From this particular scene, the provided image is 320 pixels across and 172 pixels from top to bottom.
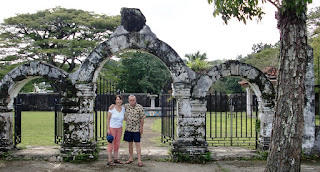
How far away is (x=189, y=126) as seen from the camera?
22.1 feet

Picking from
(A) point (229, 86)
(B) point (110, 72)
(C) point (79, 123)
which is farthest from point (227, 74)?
(A) point (229, 86)

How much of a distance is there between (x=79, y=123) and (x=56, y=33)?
16.4 m

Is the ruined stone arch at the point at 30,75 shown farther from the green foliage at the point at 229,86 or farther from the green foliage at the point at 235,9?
the green foliage at the point at 229,86

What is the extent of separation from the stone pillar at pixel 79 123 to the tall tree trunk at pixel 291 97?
13.2ft

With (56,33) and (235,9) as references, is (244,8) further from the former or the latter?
(56,33)

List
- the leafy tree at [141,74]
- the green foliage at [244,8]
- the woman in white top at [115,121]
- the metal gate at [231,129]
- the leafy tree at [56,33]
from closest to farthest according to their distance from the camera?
the green foliage at [244,8] < the woman in white top at [115,121] < the metal gate at [231,129] < the leafy tree at [56,33] < the leafy tree at [141,74]

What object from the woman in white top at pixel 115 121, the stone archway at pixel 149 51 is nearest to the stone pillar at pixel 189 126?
the stone archway at pixel 149 51

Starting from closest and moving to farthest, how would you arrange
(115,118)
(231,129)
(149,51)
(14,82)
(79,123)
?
1. (115,118)
2. (79,123)
3. (149,51)
4. (14,82)
5. (231,129)

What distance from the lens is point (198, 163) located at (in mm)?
6578

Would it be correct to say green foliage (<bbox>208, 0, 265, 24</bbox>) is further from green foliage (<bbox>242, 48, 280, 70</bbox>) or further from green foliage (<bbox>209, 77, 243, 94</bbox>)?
green foliage (<bbox>209, 77, 243, 94</bbox>)

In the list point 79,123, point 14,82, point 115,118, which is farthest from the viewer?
point 14,82

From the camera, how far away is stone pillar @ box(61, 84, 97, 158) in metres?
6.68

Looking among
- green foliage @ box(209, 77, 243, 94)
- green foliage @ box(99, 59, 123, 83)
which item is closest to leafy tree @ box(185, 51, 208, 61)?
green foliage @ box(209, 77, 243, 94)

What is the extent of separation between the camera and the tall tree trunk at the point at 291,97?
449 cm
